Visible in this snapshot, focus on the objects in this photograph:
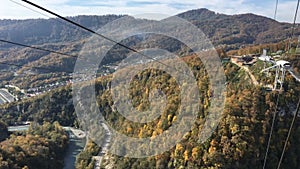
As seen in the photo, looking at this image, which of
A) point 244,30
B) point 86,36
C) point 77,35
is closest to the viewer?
point 244,30

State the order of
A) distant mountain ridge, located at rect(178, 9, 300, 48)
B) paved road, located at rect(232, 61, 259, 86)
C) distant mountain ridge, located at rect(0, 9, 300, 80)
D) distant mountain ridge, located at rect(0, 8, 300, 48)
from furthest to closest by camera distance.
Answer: distant mountain ridge, located at rect(0, 8, 300, 48)
distant mountain ridge, located at rect(178, 9, 300, 48)
distant mountain ridge, located at rect(0, 9, 300, 80)
paved road, located at rect(232, 61, 259, 86)

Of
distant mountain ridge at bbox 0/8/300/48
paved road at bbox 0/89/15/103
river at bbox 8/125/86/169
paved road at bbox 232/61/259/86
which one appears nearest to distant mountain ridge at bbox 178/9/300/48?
distant mountain ridge at bbox 0/8/300/48

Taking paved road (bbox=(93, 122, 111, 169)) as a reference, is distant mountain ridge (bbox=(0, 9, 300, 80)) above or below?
above

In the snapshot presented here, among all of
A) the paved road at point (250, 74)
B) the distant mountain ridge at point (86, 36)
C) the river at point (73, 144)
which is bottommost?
the river at point (73, 144)

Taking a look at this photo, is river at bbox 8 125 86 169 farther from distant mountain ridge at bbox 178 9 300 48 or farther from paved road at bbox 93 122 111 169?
distant mountain ridge at bbox 178 9 300 48

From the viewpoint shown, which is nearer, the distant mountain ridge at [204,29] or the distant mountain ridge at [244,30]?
the distant mountain ridge at [244,30]

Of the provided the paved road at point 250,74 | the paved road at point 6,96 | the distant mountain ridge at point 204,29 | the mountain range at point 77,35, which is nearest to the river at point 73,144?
the paved road at point 6,96

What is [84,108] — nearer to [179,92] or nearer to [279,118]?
[179,92]

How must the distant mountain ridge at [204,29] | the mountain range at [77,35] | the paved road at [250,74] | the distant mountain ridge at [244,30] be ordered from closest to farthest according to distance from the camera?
the paved road at [250,74]
the mountain range at [77,35]
the distant mountain ridge at [244,30]
the distant mountain ridge at [204,29]

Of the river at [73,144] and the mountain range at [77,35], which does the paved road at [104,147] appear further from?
the mountain range at [77,35]

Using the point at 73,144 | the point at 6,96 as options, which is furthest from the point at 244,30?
the point at 73,144

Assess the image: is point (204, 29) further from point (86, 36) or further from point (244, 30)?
point (86, 36)
